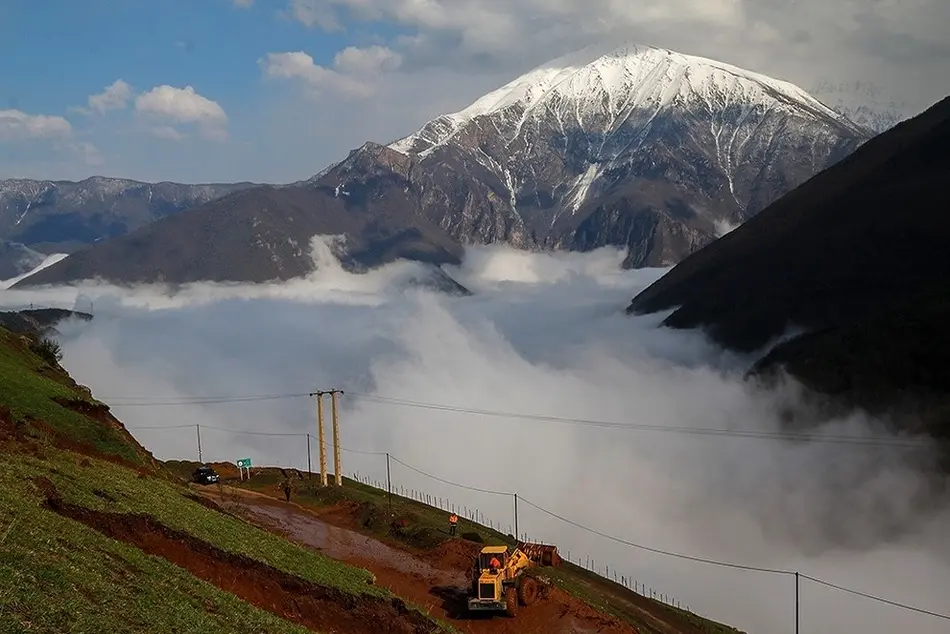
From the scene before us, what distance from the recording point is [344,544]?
5512cm

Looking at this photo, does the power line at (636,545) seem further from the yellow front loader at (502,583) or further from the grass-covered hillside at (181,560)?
the yellow front loader at (502,583)

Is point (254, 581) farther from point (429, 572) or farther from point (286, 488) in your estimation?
point (286, 488)

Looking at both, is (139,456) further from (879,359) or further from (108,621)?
(879,359)

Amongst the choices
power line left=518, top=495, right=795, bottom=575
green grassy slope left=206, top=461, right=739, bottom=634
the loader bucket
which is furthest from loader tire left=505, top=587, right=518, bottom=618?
power line left=518, top=495, right=795, bottom=575

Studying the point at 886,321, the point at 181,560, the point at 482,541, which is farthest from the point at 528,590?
the point at 886,321

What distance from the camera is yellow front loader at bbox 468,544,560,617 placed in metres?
41.6

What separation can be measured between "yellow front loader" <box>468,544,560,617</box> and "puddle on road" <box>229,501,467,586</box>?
483 centimetres

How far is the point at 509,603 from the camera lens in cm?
4241

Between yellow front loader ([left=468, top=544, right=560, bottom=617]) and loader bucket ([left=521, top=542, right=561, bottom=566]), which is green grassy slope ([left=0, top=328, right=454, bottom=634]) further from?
loader bucket ([left=521, top=542, right=561, bottom=566])

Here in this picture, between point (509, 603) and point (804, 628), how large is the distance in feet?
245

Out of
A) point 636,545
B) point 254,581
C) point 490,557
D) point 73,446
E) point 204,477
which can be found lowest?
point 636,545

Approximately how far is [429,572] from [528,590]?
8.29 m

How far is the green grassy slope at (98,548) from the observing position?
18297 mm

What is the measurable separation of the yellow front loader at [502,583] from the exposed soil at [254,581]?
9476 mm
